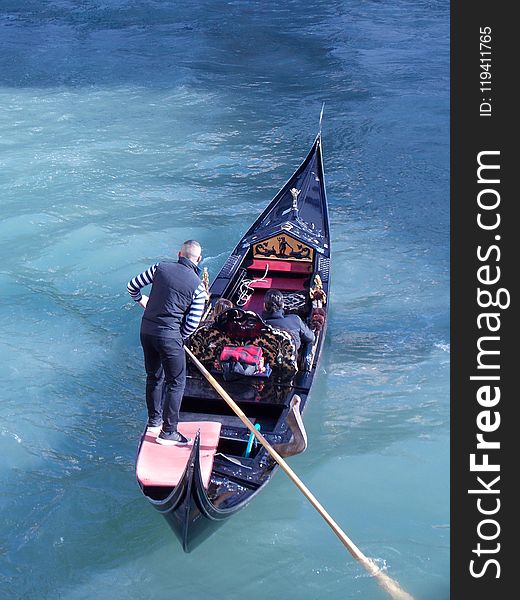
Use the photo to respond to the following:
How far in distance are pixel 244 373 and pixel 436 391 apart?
1.31m

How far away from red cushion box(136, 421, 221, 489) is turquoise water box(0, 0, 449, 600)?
0.46 meters

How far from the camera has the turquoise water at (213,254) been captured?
148 inches

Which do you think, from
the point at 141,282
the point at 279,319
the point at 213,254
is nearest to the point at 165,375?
the point at 141,282

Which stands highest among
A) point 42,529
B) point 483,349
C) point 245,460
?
point 483,349

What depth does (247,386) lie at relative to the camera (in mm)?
4113

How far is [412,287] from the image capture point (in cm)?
598

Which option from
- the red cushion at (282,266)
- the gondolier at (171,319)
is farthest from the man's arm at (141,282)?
the red cushion at (282,266)

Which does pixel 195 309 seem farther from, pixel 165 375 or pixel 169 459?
pixel 169 459

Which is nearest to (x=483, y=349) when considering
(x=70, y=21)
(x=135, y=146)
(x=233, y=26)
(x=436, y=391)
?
(x=436, y=391)

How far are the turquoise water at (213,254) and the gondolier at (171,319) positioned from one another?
67 cm

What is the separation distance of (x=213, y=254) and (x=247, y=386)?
2357mm

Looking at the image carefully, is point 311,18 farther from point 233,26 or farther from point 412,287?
point 412,287

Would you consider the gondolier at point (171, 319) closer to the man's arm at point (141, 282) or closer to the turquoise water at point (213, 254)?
the man's arm at point (141, 282)

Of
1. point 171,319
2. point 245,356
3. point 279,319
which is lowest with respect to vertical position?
point 245,356
